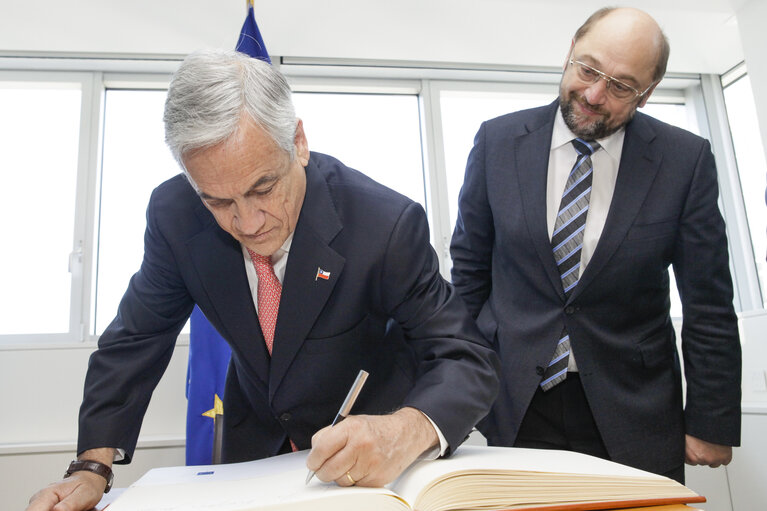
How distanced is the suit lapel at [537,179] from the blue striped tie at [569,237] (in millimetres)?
33

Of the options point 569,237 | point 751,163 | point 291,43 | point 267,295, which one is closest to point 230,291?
point 267,295

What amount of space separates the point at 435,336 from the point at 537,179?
58 cm

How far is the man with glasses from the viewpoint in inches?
54.9

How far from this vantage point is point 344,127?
13.4 feet

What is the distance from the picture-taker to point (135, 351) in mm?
1190

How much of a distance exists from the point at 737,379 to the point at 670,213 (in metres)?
0.40

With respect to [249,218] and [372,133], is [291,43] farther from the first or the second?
[249,218]

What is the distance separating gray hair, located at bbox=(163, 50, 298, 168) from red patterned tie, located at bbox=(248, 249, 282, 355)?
0.85 feet

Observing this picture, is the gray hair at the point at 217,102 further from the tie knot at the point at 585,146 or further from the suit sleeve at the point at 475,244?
Answer: the tie knot at the point at 585,146

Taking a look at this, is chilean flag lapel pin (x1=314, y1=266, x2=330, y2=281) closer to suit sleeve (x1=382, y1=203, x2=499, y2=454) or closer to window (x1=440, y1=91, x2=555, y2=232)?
suit sleeve (x1=382, y1=203, x2=499, y2=454)

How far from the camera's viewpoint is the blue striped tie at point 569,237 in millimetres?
1404

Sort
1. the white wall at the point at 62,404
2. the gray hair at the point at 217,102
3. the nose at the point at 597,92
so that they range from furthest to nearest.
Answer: the white wall at the point at 62,404 < the nose at the point at 597,92 < the gray hair at the point at 217,102

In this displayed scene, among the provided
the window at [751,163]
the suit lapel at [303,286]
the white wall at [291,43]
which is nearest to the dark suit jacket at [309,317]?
the suit lapel at [303,286]

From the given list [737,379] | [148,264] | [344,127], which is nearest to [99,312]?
[344,127]
